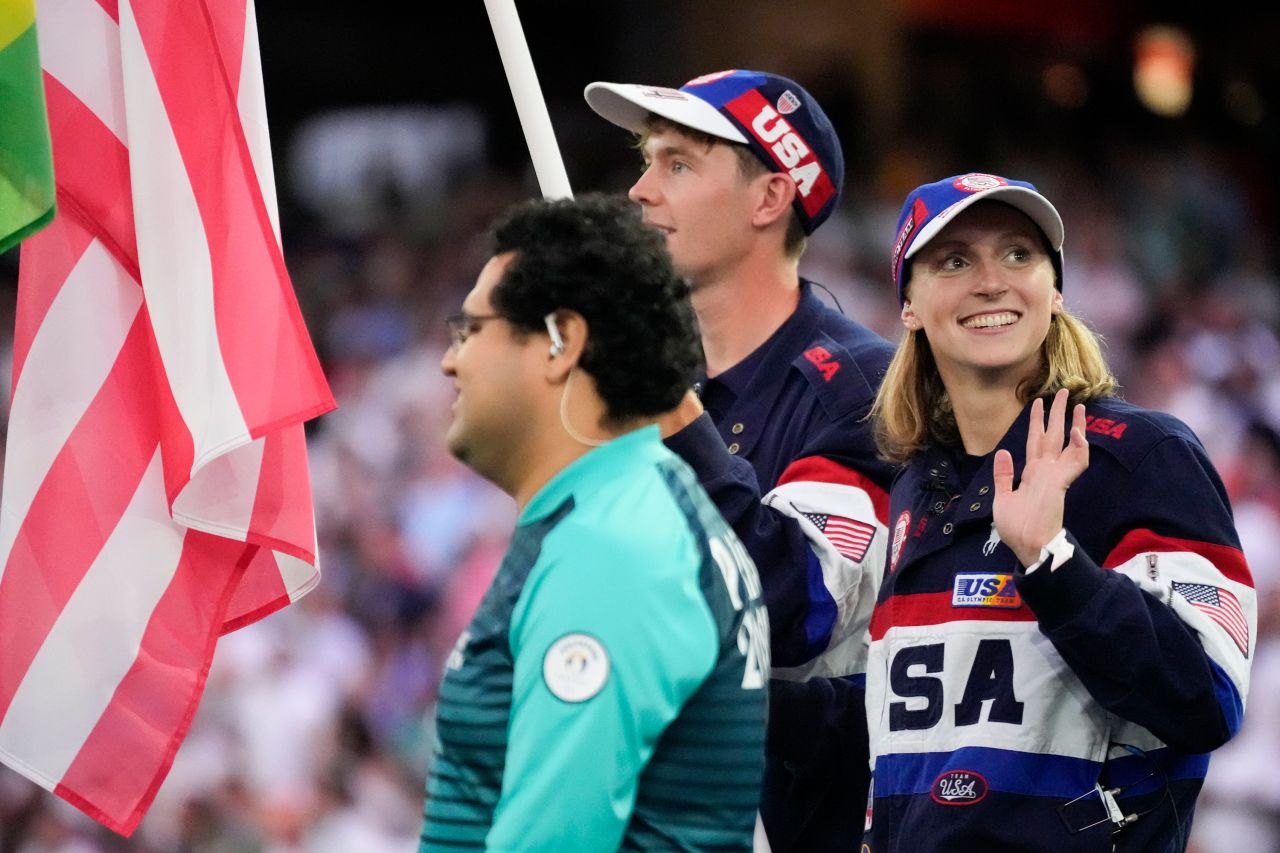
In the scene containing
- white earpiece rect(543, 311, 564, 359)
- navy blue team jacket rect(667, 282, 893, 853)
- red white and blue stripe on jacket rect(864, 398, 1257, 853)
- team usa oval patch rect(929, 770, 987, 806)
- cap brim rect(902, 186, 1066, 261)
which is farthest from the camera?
navy blue team jacket rect(667, 282, 893, 853)

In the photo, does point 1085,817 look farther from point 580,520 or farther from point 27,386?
point 27,386

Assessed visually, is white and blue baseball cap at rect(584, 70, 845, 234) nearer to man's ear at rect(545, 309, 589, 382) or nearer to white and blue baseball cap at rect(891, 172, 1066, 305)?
white and blue baseball cap at rect(891, 172, 1066, 305)

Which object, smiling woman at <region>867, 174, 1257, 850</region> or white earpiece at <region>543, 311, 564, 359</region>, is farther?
smiling woman at <region>867, 174, 1257, 850</region>

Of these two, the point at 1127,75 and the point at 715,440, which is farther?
the point at 1127,75

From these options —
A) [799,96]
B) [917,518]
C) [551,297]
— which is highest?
[799,96]

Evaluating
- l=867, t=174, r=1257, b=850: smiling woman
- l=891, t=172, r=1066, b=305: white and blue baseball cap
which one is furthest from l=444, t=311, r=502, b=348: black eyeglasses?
l=891, t=172, r=1066, b=305: white and blue baseball cap

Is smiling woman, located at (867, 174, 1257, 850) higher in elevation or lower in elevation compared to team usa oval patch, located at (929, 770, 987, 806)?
higher

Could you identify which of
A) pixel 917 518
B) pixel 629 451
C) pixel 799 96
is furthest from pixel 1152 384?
pixel 629 451

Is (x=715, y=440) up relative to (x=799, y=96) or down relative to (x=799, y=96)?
down

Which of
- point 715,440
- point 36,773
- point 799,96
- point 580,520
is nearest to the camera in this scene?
point 580,520

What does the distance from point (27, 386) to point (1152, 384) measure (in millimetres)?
6768

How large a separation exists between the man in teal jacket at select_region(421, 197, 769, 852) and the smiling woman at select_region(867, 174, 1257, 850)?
640mm

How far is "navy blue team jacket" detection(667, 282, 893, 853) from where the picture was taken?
3.54 m

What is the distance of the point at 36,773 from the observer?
3.82 m
